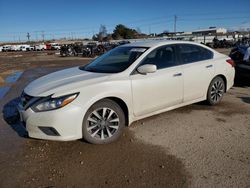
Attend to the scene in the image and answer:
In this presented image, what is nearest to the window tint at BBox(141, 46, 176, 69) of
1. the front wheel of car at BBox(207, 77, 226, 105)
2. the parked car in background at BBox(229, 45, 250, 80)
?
the front wheel of car at BBox(207, 77, 226, 105)

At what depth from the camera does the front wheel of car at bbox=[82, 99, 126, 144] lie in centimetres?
394

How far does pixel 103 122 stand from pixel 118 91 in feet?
1.79

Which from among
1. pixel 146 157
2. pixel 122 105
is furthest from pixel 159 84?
pixel 146 157

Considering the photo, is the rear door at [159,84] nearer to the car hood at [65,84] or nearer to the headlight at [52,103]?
the car hood at [65,84]

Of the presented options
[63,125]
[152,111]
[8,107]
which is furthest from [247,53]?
[8,107]

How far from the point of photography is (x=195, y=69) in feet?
17.1

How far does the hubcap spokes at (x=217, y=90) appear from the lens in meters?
5.80

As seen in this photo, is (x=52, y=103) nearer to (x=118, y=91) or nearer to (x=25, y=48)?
(x=118, y=91)

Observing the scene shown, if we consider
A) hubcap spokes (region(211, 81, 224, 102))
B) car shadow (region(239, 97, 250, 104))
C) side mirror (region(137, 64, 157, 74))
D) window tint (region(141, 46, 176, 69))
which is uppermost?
window tint (region(141, 46, 176, 69))

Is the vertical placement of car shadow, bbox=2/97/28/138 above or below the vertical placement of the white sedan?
below

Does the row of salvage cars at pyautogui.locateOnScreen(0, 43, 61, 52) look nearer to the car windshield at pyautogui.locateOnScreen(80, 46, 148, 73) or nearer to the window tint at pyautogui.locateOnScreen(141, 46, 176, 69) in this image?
the car windshield at pyautogui.locateOnScreen(80, 46, 148, 73)

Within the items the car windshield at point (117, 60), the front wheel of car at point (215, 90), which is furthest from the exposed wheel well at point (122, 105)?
the front wheel of car at point (215, 90)

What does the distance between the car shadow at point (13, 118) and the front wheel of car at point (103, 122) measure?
1177 mm

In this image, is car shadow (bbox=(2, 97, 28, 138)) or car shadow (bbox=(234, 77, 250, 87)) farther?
car shadow (bbox=(234, 77, 250, 87))
